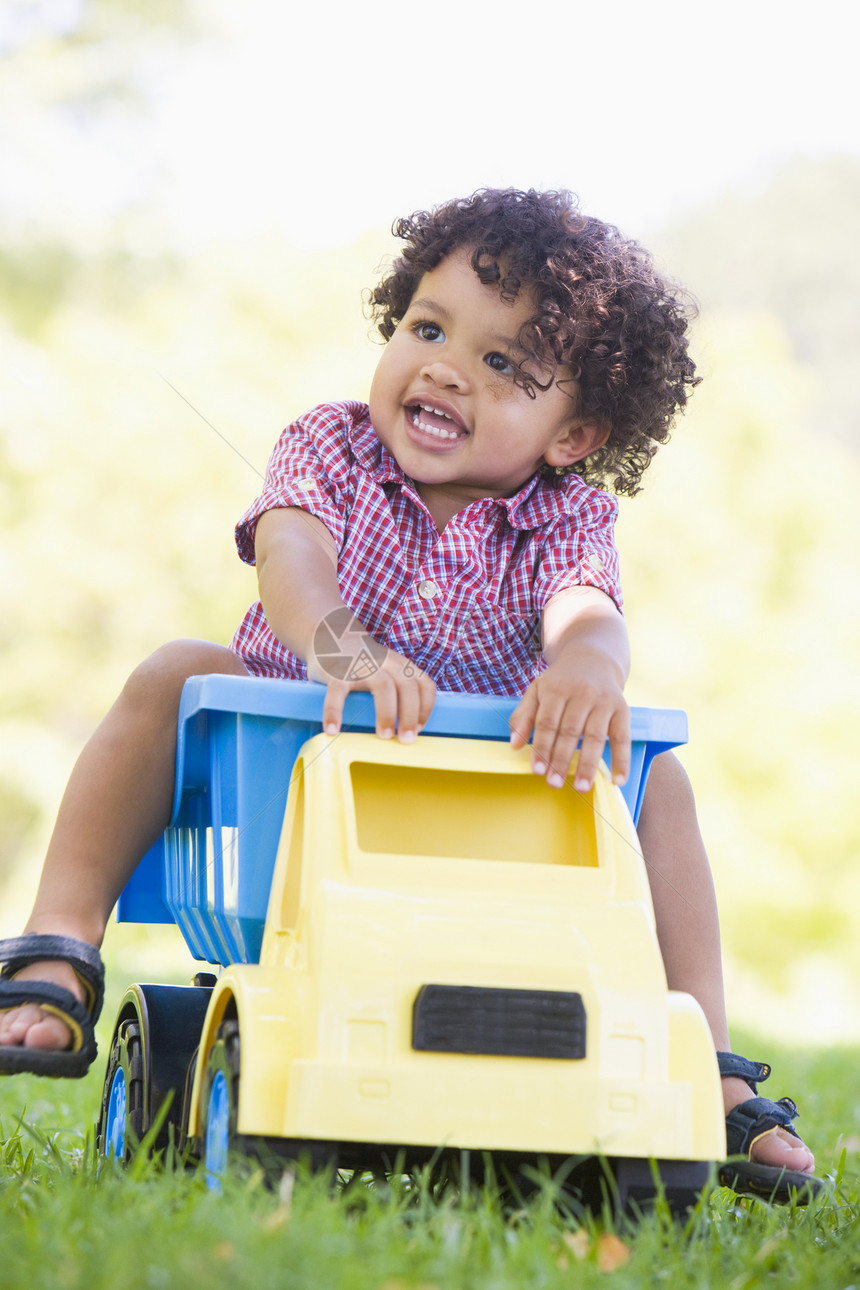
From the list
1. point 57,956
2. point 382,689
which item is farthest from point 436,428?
point 57,956

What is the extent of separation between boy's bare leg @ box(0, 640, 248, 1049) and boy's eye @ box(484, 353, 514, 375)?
2.10 ft

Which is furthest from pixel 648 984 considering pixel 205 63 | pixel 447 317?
pixel 205 63

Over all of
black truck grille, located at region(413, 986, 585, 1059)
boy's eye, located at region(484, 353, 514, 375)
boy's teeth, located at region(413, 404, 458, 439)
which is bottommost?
black truck grille, located at region(413, 986, 585, 1059)

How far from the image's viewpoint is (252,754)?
61.6 inches

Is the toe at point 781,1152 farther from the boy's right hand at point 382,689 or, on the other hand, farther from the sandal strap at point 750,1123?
the boy's right hand at point 382,689

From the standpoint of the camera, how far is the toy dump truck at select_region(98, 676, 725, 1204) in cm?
125

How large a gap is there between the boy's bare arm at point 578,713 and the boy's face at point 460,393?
45 cm

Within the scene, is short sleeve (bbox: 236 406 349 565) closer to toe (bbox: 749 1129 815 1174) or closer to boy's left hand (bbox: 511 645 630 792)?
boy's left hand (bbox: 511 645 630 792)

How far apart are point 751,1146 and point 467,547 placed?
0.97 meters

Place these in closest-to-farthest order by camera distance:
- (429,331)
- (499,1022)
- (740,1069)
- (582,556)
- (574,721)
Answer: (499,1022) < (574,721) < (740,1069) < (582,556) < (429,331)

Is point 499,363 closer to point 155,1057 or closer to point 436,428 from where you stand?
point 436,428

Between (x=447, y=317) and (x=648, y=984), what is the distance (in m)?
1.16

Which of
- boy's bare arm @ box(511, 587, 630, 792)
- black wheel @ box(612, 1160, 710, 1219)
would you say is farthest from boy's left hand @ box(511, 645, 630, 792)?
black wheel @ box(612, 1160, 710, 1219)

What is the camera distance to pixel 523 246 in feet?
6.86
